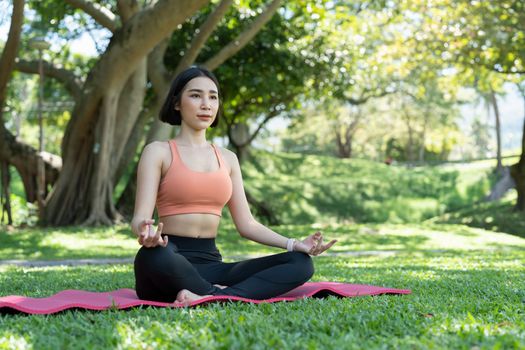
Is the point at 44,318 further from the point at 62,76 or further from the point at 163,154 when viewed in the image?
the point at 62,76

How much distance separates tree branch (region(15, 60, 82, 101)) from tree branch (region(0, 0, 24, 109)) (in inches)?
66.0

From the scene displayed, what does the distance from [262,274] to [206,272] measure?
0.39m

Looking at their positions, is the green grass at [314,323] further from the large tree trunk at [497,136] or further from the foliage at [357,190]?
the large tree trunk at [497,136]

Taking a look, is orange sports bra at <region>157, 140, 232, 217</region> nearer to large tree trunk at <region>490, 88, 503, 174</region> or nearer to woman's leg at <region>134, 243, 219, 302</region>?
woman's leg at <region>134, 243, 219, 302</region>

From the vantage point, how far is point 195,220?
175 inches

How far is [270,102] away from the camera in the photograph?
2142 cm

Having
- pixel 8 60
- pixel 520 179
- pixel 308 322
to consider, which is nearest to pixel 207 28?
pixel 8 60

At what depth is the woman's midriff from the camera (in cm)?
442

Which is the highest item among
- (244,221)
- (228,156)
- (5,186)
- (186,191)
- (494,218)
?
(228,156)

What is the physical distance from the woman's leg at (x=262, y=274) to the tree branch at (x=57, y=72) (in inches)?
496

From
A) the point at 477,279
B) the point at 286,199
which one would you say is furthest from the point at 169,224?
the point at 286,199

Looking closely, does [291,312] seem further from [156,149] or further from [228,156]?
[228,156]

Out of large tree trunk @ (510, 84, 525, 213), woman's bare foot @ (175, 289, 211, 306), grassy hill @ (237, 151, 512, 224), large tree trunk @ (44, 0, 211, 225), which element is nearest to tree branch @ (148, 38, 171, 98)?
large tree trunk @ (44, 0, 211, 225)

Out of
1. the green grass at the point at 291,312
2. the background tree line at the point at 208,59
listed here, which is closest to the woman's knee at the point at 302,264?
the green grass at the point at 291,312
